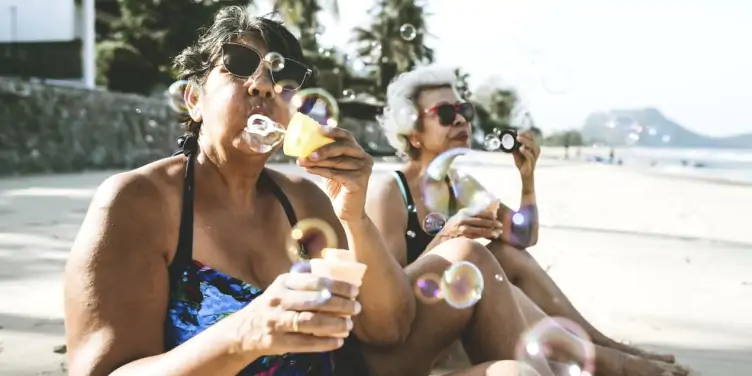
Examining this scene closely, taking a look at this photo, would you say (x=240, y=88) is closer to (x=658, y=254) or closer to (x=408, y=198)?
(x=408, y=198)

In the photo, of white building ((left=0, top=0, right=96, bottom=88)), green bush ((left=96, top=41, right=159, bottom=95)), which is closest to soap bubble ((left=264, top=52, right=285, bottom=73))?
white building ((left=0, top=0, right=96, bottom=88))

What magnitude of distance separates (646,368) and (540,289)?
393 mm

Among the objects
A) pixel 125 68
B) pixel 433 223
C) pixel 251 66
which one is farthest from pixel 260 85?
pixel 125 68

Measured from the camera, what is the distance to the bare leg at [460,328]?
1652 mm

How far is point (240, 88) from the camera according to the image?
142 centimetres

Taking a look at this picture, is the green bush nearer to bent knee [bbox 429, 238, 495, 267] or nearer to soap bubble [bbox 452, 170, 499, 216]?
soap bubble [bbox 452, 170, 499, 216]

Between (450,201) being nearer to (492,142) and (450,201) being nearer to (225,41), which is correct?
(492,142)

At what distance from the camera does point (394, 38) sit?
46438 millimetres

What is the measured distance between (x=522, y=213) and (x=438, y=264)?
0.95 meters

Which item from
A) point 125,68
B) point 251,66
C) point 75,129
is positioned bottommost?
point 75,129

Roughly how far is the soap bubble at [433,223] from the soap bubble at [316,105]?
648 millimetres

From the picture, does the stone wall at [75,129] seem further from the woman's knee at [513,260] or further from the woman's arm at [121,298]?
the woman's arm at [121,298]

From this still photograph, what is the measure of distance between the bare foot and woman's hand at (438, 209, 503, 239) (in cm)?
57

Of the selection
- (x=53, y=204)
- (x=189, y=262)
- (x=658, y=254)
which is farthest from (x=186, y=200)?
(x=53, y=204)
